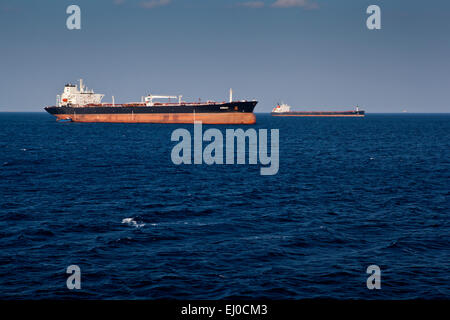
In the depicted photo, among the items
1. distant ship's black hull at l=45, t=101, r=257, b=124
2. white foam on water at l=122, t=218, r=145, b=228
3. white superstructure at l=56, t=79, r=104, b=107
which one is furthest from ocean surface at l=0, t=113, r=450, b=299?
white superstructure at l=56, t=79, r=104, b=107

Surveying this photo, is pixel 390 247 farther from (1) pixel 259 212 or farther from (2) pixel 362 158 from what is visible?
(2) pixel 362 158

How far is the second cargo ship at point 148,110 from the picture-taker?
467ft

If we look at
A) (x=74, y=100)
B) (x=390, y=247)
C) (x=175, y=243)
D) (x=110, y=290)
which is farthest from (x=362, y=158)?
(x=74, y=100)

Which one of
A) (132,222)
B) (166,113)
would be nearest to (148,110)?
(166,113)

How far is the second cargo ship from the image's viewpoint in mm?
142250

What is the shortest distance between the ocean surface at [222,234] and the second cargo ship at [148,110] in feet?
289

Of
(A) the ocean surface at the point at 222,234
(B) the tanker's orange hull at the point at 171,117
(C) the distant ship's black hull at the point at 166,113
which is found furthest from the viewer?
(B) the tanker's orange hull at the point at 171,117

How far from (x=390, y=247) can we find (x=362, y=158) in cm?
5208

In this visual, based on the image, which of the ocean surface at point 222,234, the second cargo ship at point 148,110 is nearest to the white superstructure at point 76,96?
the second cargo ship at point 148,110

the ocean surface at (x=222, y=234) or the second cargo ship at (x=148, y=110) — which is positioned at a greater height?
the second cargo ship at (x=148, y=110)

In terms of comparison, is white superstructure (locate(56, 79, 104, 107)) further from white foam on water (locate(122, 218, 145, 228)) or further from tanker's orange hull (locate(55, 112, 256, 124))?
white foam on water (locate(122, 218, 145, 228))

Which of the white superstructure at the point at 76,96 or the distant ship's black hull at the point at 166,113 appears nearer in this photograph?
the distant ship's black hull at the point at 166,113

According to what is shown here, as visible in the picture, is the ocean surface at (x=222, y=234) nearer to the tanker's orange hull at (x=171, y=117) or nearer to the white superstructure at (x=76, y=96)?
the tanker's orange hull at (x=171, y=117)

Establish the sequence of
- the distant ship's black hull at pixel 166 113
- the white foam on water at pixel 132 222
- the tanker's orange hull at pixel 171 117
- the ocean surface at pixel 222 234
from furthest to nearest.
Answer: the tanker's orange hull at pixel 171 117
the distant ship's black hull at pixel 166 113
the white foam on water at pixel 132 222
the ocean surface at pixel 222 234
